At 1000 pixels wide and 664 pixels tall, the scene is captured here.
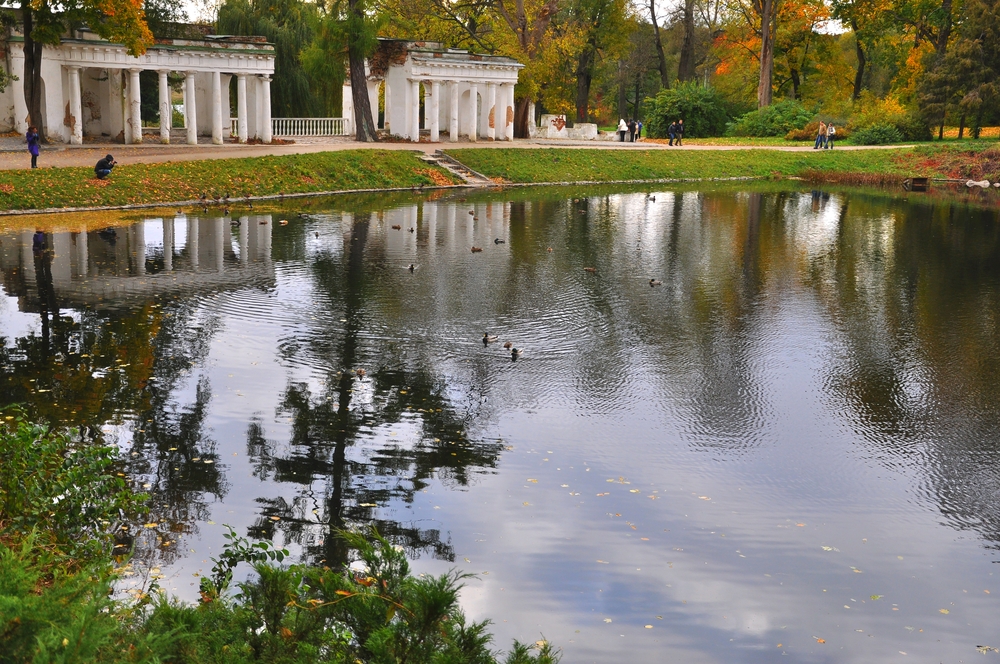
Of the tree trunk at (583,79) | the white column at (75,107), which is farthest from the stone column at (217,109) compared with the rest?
the tree trunk at (583,79)

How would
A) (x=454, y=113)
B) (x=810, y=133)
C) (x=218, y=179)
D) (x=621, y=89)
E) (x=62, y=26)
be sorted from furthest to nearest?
(x=621, y=89)
(x=810, y=133)
(x=454, y=113)
(x=62, y=26)
(x=218, y=179)

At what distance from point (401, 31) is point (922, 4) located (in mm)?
32510

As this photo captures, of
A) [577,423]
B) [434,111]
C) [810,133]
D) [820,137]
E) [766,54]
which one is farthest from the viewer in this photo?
[766,54]

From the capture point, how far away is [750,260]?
24297mm

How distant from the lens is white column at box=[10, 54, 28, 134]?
41562 millimetres

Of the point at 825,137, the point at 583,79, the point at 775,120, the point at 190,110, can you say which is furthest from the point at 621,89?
the point at 190,110

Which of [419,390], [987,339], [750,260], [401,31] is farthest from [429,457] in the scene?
[401,31]

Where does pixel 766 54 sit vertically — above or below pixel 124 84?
above

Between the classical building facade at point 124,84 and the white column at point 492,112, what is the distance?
12.1 metres

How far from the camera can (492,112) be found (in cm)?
5381

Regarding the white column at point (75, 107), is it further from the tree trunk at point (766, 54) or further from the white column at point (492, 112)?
the tree trunk at point (766, 54)

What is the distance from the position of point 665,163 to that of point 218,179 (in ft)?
78.5

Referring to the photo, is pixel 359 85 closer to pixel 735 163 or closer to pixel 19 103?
pixel 19 103

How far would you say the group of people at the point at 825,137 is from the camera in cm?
5612
